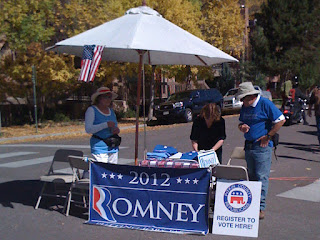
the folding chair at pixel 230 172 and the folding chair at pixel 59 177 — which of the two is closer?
the folding chair at pixel 230 172

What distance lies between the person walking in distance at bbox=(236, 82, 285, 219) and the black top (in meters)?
0.72

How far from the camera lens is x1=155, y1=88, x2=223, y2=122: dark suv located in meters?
22.0

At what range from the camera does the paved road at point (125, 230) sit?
5.47 m

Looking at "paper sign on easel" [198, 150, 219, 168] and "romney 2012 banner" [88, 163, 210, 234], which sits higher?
"paper sign on easel" [198, 150, 219, 168]

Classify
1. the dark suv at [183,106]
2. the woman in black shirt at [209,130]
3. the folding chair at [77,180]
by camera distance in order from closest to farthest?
1. the folding chair at [77,180]
2. the woman in black shirt at [209,130]
3. the dark suv at [183,106]

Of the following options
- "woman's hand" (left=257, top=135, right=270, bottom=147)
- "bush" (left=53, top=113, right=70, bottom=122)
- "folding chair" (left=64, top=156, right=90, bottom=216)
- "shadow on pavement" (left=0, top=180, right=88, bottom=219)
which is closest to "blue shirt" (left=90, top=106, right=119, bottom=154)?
"folding chair" (left=64, top=156, right=90, bottom=216)

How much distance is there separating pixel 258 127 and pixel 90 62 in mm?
2479

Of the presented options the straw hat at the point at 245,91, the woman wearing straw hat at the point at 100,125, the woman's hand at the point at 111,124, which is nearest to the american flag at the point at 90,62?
the woman wearing straw hat at the point at 100,125

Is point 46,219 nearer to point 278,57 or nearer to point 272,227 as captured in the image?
point 272,227

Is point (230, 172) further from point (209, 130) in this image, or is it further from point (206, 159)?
point (209, 130)

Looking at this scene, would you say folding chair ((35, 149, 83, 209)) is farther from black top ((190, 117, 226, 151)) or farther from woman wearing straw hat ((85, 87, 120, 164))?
black top ((190, 117, 226, 151))

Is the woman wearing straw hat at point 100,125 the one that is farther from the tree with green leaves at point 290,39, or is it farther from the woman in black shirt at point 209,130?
the tree with green leaves at point 290,39

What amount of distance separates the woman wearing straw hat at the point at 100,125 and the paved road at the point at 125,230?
3.25ft

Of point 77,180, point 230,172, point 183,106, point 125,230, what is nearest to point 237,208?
point 230,172
